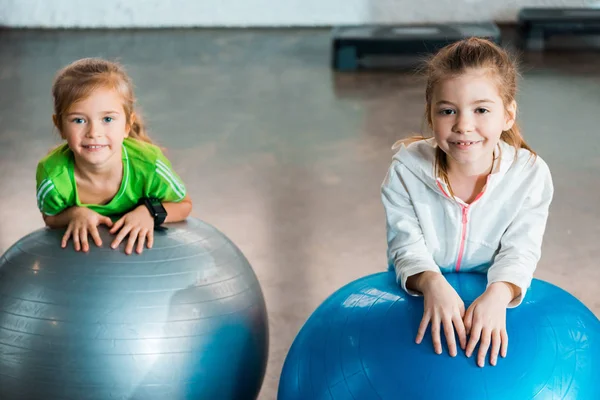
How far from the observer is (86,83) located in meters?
2.30

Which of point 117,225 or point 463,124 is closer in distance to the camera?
point 463,124

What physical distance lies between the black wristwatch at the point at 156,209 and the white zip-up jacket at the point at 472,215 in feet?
1.87

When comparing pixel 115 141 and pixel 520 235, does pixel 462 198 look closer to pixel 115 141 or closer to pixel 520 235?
pixel 520 235

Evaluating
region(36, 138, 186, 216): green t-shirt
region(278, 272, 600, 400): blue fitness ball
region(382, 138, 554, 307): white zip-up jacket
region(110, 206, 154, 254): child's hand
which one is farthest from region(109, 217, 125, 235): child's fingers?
region(382, 138, 554, 307): white zip-up jacket

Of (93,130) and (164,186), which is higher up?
(93,130)

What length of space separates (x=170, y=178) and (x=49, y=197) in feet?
1.00

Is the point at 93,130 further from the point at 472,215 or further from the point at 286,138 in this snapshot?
the point at 286,138

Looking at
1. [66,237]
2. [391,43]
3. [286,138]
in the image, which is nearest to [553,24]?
[391,43]

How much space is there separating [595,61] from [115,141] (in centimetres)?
503

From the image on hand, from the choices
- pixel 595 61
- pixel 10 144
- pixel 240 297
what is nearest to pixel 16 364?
pixel 240 297

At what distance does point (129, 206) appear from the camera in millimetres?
2426

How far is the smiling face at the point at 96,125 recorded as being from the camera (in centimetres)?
230

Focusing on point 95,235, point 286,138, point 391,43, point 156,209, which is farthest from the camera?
point 391,43

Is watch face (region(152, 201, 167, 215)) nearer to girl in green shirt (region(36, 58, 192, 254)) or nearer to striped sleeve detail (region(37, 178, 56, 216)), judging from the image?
girl in green shirt (region(36, 58, 192, 254))
